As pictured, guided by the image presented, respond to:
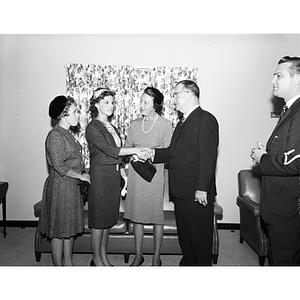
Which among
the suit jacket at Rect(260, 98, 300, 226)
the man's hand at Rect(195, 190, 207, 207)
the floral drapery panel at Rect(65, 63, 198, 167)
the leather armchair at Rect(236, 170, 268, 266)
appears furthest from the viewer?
the floral drapery panel at Rect(65, 63, 198, 167)

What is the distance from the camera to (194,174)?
2.62 m

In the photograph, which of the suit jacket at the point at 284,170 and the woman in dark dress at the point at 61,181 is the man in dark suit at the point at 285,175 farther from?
the woman in dark dress at the point at 61,181

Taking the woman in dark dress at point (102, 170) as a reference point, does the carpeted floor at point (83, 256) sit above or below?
below

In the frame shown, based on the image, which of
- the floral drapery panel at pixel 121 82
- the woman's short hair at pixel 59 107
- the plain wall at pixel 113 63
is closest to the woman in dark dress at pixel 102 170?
the woman's short hair at pixel 59 107

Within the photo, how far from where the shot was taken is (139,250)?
321 centimetres

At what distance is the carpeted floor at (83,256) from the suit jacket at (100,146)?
1.38 metres

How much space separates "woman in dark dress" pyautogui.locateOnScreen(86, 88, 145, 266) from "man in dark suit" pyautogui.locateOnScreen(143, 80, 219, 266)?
1.83 ft

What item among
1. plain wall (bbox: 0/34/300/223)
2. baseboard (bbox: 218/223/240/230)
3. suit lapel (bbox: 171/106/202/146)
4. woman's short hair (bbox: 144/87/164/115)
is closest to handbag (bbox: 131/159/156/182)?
suit lapel (bbox: 171/106/202/146)

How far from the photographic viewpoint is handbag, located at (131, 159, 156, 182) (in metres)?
3.03

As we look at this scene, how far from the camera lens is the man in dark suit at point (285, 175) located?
81.8 inches

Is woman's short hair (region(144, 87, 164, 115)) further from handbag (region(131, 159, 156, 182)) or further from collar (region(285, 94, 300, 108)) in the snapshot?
collar (region(285, 94, 300, 108))

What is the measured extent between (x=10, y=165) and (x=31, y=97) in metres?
1.22

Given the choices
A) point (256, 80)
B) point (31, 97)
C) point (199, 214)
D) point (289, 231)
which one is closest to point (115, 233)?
point (199, 214)
